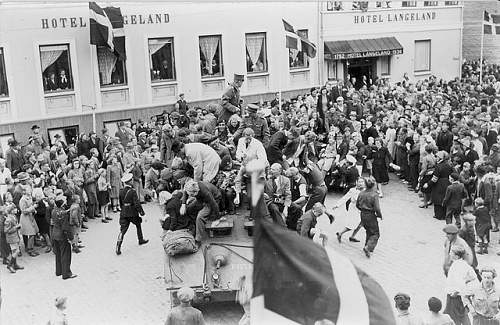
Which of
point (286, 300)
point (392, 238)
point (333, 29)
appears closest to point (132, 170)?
point (392, 238)

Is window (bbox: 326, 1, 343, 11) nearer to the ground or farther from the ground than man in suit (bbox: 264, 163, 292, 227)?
farther from the ground

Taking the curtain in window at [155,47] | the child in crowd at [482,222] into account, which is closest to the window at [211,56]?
the curtain in window at [155,47]

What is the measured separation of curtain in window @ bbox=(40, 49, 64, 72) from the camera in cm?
2428

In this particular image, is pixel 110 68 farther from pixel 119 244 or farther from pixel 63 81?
pixel 119 244

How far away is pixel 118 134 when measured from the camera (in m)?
22.2

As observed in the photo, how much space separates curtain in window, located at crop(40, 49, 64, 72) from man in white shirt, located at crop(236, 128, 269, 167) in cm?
1319

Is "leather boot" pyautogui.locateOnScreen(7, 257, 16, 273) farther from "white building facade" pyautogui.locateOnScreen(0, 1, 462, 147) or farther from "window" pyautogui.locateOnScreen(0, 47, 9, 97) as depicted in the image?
"window" pyautogui.locateOnScreen(0, 47, 9, 97)

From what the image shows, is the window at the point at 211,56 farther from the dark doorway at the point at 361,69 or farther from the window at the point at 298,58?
the dark doorway at the point at 361,69

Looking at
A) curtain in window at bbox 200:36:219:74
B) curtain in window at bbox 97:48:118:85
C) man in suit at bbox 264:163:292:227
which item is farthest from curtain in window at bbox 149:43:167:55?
man in suit at bbox 264:163:292:227

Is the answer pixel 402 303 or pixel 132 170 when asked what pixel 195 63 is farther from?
pixel 402 303

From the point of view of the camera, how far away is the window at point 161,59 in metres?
26.8

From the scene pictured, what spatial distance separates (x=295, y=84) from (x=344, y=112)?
8.41 meters

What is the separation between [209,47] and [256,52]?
7.85ft

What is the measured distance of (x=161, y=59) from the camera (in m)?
27.1
